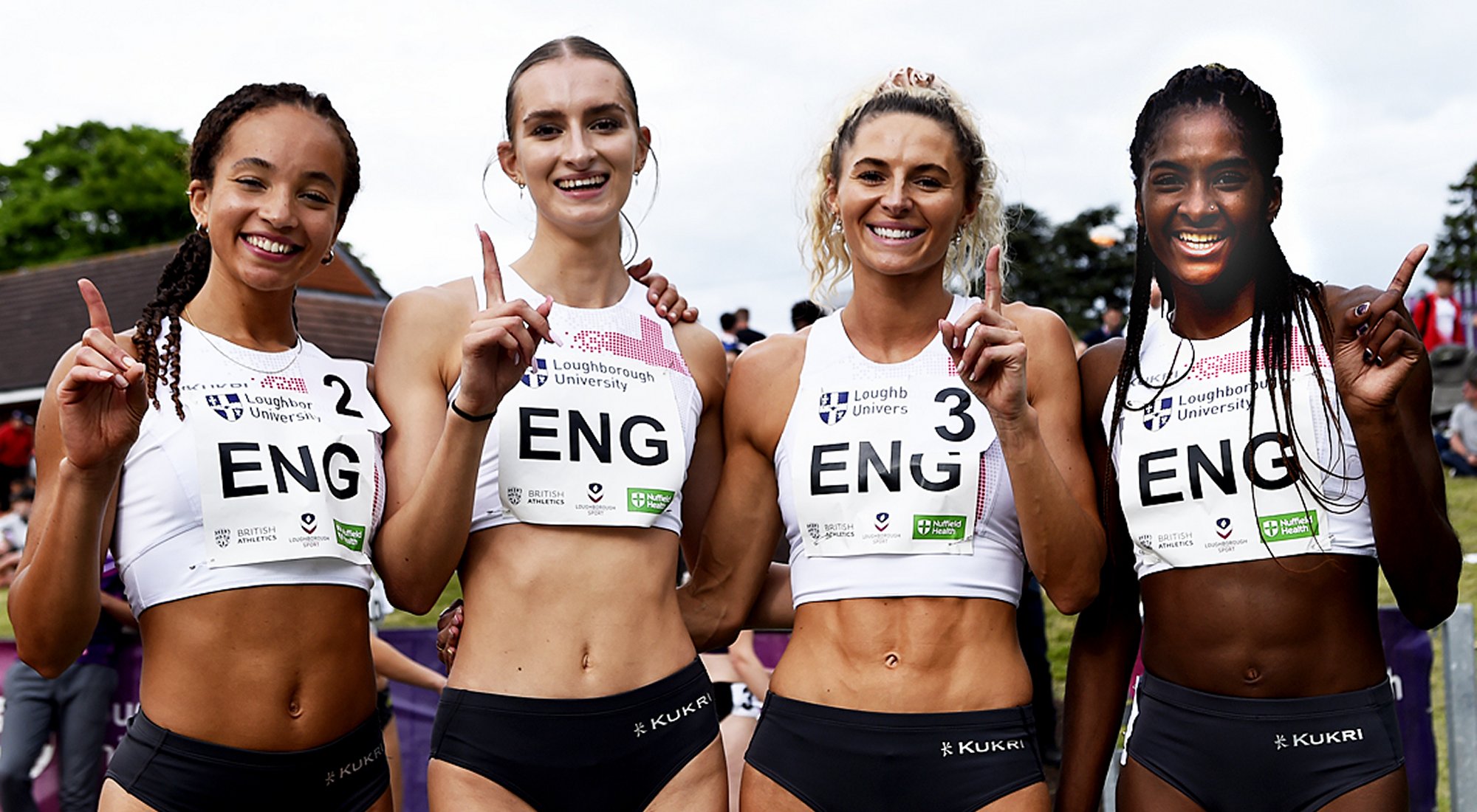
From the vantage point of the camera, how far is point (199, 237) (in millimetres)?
3361

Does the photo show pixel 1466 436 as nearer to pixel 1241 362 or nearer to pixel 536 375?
pixel 1241 362

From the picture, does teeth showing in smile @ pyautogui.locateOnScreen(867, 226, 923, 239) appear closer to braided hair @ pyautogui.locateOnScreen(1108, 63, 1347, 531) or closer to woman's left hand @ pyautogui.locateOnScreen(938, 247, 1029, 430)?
woman's left hand @ pyautogui.locateOnScreen(938, 247, 1029, 430)

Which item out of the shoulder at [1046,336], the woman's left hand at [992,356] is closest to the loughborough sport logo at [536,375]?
the woman's left hand at [992,356]

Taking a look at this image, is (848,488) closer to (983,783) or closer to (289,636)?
(983,783)

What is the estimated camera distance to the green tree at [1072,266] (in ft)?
107

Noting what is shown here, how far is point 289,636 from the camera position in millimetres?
2865

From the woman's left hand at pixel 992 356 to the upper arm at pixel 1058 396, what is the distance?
1.18ft

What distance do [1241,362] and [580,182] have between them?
1612 millimetres

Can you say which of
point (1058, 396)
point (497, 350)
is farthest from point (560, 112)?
point (1058, 396)

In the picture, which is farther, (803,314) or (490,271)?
(803,314)

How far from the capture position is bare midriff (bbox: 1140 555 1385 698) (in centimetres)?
289

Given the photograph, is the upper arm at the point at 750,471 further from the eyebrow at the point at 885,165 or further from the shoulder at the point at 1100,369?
the shoulder at the point at 1100,369

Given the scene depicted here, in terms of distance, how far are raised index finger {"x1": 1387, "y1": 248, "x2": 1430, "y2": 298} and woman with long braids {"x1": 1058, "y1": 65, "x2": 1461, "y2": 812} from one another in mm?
139

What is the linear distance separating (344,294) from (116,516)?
28063 mm
